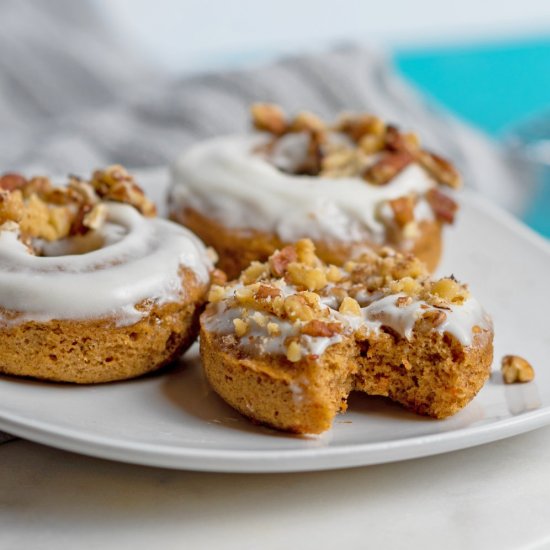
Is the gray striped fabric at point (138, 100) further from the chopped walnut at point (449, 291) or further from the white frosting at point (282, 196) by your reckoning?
the chopped walnut at point (449, 291)

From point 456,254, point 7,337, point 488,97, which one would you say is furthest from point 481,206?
point 488,97

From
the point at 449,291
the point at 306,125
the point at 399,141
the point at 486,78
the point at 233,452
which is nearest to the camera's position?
the point at 233,452

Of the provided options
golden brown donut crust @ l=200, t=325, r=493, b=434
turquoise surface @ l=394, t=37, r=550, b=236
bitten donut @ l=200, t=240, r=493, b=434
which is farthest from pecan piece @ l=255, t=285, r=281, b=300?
turquoise surface @ l=394, t=37, r=550, b=236

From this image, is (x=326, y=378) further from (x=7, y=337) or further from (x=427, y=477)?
(x=7, y=337)

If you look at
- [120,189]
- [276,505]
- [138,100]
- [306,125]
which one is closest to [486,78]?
[138,100]

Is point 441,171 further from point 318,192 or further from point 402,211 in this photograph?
point 318,192

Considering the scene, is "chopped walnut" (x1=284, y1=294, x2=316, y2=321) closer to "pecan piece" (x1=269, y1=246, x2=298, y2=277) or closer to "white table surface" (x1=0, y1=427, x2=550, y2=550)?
"pecan piece" (x1=269, y1=246, x2=298, y2=277)
